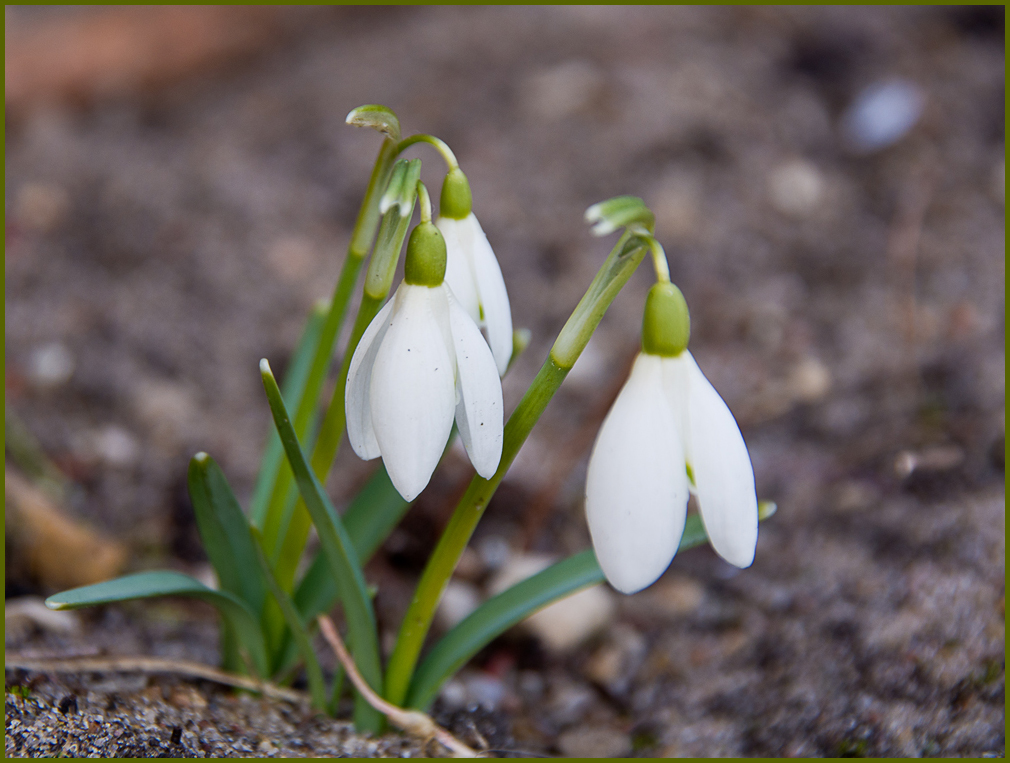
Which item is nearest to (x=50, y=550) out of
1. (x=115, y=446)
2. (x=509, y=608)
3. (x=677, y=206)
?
(x=115, y=446)

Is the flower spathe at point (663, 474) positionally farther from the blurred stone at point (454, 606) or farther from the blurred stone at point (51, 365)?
the blurred stone at point (51, 365)

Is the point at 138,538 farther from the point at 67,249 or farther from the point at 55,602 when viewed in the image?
the point at 67,249

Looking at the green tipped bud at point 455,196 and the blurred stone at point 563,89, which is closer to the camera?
the green tipped bud at point 455,196

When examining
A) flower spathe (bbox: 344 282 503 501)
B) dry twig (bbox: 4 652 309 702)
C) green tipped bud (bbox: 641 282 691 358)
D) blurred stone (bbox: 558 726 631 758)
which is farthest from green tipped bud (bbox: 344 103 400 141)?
blurred stone (bbox: 558 726 631 758)

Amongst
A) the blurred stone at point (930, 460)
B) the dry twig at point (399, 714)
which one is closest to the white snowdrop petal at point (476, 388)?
the dry twig at point (399, 714)

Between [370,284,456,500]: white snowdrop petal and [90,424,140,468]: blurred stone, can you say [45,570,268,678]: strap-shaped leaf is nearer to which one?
[370,284,456,500]: white snowdrop petal

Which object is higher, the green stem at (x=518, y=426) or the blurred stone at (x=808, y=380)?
the green stem at (x=518, y=426)

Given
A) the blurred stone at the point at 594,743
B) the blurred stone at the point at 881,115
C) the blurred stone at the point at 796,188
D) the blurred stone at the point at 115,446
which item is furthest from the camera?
the blurred stone at the point at 881,115
